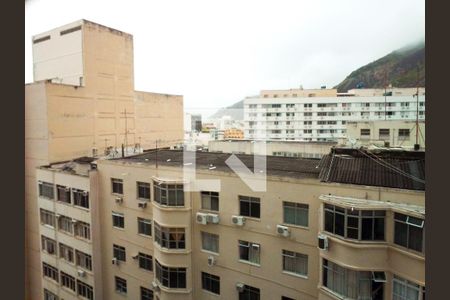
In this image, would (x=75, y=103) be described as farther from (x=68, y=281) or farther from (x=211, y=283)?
(x=211, y=283)

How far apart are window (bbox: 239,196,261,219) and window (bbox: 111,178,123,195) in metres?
2.12

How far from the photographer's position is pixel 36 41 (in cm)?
764

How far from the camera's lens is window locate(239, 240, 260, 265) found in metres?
3.87

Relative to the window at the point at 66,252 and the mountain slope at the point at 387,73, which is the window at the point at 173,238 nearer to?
the window at the point at 66,252

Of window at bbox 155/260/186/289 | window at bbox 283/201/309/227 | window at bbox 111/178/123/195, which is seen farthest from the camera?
window at bbox 111/178/123/195

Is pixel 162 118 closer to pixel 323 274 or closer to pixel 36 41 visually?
pixel 36 41

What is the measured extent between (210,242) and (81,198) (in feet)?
8.17

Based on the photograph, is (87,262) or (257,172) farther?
(87,262)

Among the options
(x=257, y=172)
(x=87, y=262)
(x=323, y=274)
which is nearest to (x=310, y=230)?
(x=323, y=274)

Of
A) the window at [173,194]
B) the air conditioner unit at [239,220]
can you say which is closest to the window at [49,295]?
the window at [173,194]

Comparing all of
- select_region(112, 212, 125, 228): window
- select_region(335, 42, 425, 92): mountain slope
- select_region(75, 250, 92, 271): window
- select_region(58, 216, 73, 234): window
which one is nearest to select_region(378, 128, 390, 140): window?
select_region(112, 212, 125, 228): window

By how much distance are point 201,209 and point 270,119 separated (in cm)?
1900

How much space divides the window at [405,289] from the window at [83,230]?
4380mm

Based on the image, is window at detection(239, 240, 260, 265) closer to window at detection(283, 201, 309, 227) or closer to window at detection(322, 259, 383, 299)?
window at detection(283, 201, 309, 227)
